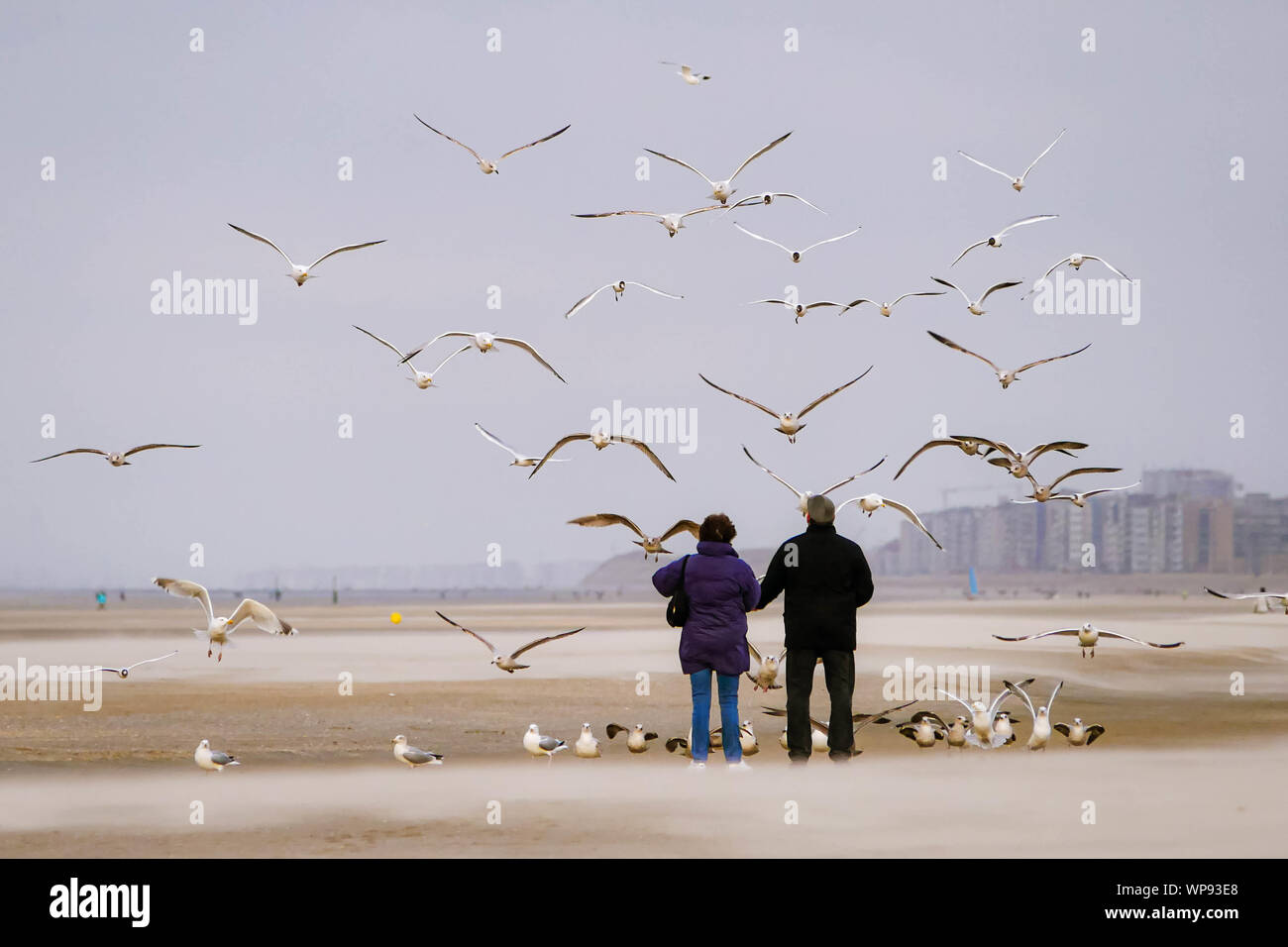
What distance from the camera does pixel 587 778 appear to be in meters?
14.6

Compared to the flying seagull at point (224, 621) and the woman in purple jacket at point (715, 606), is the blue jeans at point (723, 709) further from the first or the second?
the flying seagull at point (224, 621)

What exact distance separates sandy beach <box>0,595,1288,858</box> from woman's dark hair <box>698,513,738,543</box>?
2043 millimetres

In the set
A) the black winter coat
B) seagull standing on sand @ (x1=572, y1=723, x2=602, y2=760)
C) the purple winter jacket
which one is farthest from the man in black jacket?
seagull standing on sand @ (x1=572, y1=723, x2=602, y2=760)

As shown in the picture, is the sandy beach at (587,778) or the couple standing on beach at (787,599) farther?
the couple standing on beach at (787,599)

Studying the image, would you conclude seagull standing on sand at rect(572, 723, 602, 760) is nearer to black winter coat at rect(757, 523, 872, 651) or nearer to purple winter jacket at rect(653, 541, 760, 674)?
purple winter jacket at rect(653, 541, 760, 674)

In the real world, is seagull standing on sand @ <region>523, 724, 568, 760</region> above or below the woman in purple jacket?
below

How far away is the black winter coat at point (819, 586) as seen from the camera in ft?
44.4

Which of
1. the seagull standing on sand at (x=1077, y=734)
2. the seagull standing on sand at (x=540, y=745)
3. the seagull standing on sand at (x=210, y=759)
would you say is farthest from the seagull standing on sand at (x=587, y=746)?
the seagull standing on sand at (x=1077, y=734)

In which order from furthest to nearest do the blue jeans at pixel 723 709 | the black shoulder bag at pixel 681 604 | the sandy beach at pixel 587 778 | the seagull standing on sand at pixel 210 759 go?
the seagull standing on sand at pixel 210 759, the blue jeans at pixel 723 709, the black shoulder bag at pixel 681 604, the sandy beach at pixel 587 778

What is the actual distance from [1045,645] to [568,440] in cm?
2118

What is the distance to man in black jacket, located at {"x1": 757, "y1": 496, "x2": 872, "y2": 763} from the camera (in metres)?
13.5

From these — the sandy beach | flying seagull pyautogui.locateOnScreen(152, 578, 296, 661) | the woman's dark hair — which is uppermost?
the woman's dark hair

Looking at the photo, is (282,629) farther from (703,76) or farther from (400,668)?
(400,668)

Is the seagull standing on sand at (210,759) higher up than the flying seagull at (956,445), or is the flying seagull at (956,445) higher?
the flying seagull at (956,445)
